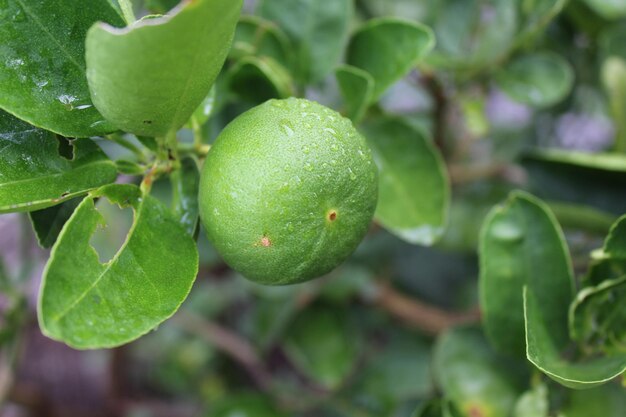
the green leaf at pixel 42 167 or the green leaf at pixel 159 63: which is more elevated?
the green leaf at pixel 159 63

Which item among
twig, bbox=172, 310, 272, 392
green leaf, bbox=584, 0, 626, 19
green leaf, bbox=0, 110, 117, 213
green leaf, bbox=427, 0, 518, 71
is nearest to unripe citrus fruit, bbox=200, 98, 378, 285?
green leaf, bbox=0, 110, 117, 213

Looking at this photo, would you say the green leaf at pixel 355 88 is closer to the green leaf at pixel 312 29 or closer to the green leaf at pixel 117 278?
the green leaf at pixel 312 29

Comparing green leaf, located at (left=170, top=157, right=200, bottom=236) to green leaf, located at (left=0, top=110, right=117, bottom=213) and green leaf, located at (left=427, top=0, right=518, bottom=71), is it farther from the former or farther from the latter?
green leaf, located at (left=427, top=0, right=518, bottom=71)

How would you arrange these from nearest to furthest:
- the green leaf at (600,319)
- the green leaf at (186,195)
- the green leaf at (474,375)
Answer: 1. the green leaf at (186,195)
2. the green leaf at (600,319)
3. the green leaf at (474,375)

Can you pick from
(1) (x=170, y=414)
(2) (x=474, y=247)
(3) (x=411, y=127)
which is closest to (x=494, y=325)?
(3) (x=411, y=127)

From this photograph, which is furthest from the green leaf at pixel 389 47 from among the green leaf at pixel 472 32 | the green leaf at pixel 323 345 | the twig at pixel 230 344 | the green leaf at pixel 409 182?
the twig at pixel 230 344

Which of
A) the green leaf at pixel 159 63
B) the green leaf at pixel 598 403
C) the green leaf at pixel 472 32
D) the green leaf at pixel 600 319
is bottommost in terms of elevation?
the green leaf at pixel 598 403
